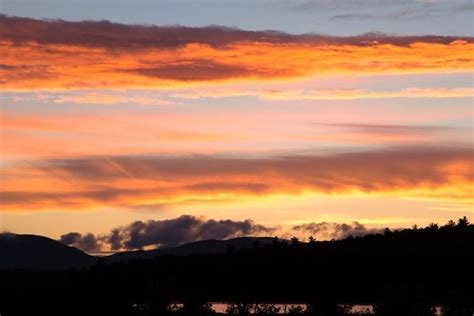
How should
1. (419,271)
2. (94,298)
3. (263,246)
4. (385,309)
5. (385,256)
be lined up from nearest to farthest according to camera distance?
(385,309), (94,298), (419,271), (385,256), (263,246)

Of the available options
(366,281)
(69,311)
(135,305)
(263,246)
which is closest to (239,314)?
A: (135,305)

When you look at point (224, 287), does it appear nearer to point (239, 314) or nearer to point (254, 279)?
point (254, 279)

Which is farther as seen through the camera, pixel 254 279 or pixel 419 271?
pixel 254 279

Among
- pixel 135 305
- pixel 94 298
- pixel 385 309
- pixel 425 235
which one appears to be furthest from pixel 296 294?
pixel 385 309

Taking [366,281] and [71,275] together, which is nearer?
[366,281]

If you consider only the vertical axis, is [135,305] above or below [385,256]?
below

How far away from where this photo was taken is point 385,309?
51.6m

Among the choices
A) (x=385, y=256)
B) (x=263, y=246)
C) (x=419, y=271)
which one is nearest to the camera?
(x=419, y=271)

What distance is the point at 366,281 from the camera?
87.2 m

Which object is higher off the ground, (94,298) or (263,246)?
(263,246)

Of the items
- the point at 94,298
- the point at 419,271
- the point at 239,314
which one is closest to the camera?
the point at 239,314

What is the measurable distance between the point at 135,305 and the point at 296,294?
32307 mm

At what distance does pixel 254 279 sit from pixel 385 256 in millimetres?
11927

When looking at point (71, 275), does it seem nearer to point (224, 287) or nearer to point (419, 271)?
point (224, 287)
